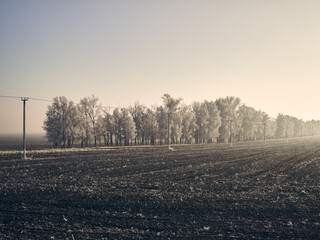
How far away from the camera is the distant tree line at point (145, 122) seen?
7631 cm

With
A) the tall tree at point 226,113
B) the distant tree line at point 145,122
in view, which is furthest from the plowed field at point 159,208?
the tall tree at point 226,113

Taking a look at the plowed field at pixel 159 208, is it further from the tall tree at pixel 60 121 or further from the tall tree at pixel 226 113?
the tall tree at pixel 226 113

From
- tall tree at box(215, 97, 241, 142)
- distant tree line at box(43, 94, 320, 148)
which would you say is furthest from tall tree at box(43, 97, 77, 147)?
tall tree at box(215, 97, 241, 142)

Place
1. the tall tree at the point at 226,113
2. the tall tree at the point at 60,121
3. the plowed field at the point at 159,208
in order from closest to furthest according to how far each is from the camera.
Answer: the plowed field at the point at 159,208
the tall tree at the point at 60,121
the tall tree at the point at 226,113

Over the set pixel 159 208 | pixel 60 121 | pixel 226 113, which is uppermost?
pixel 226 113

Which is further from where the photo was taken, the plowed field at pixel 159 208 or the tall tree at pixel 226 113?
the tall tree at pixel 226 113

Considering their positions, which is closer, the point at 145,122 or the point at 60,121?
the point at 60,121

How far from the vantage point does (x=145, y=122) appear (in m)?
95.4

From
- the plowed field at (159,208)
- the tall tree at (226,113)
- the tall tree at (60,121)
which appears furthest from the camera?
the tall tree at (226,113)

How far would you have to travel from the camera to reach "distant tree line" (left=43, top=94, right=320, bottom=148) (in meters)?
76.3

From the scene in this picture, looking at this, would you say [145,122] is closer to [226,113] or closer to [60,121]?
[60,121]

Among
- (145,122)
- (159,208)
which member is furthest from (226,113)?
(159,208)

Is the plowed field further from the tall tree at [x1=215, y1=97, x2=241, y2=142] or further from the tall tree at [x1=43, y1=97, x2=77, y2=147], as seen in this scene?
the tall tree at [x1=215, y1=97, x2=241, y2=142]

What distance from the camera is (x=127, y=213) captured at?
453 inches
